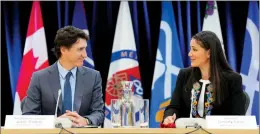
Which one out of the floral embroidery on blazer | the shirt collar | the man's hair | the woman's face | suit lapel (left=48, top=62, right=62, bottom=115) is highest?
the man's hair

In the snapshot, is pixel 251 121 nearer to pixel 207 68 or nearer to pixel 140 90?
pixel 207 68

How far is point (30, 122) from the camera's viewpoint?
2.79 meters

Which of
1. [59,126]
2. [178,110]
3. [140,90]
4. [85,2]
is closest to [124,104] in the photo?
[59,126]

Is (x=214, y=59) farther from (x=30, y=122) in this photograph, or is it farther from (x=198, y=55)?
(x=30, y=122)

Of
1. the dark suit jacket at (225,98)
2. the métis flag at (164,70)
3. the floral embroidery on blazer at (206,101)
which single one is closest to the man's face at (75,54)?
the dark suit jacket at (225,98)

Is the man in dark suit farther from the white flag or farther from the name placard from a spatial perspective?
the white flag

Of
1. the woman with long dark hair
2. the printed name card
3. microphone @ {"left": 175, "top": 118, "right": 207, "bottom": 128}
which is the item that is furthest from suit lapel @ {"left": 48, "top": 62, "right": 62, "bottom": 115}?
the printed name card

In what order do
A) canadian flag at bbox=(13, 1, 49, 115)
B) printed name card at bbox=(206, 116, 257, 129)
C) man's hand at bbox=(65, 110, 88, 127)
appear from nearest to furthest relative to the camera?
printed name card at bbox=(206, 116, 257, 129)
man's hand at bbox=(65, 110, 88, 127)
canadian flag at bbox=(13, 1, 49, 115)

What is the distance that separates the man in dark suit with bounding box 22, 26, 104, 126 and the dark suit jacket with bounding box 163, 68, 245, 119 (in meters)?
0.54

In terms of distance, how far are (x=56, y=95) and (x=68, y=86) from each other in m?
0.11

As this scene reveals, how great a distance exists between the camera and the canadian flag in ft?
18.1

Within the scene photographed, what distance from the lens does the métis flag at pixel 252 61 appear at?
5.60 metres

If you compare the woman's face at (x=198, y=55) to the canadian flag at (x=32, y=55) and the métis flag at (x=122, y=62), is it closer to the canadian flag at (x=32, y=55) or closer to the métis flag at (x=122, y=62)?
the métis flag at (x=122, y=62)

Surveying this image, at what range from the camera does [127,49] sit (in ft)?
18.4
